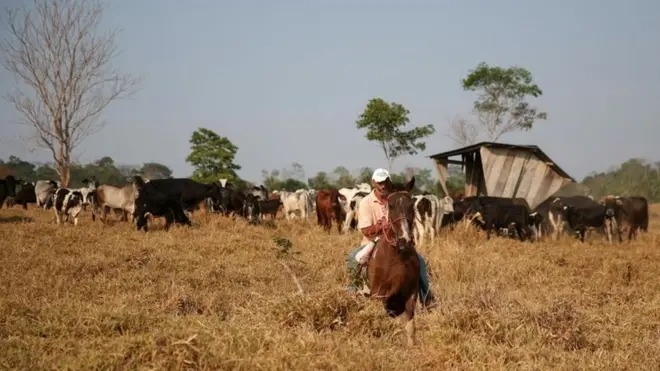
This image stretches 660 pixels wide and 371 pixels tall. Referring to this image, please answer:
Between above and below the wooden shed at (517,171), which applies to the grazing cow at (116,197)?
below

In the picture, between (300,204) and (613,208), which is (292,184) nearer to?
(300,204)

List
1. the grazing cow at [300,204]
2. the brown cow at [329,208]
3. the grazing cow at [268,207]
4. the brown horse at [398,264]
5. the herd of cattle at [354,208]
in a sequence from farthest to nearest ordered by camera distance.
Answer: the grazing cow at [268,207] < the grazing cow at [300,204] < the brown cow at [329,208] < the herd of cattle at [354,208] < the brown horse at [398,264]

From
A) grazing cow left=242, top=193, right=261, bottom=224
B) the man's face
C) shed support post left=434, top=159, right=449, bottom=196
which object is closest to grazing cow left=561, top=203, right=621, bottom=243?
shed support post left=434, top=159, right=449, bottom=196

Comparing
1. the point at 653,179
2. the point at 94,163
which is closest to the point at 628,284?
the point at 653,179

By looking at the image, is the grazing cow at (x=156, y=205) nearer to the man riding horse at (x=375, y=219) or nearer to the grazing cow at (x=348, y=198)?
the grazing cow at (x=348, y=198)

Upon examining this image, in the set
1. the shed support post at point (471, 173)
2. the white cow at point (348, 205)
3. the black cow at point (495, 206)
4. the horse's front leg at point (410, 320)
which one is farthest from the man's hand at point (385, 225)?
the shed support post at point (471, 173)

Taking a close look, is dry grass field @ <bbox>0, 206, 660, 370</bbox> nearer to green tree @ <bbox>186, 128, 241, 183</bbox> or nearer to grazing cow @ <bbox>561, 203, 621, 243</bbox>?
grazing cow @ <bbox>561, 203, 621, 243</bbox>

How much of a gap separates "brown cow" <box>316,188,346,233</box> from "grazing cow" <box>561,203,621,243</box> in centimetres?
849

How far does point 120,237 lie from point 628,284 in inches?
432

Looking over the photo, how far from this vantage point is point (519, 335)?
19.9 feet

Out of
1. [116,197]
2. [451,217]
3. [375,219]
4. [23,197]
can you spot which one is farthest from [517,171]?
[23,197]

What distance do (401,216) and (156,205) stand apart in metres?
13.9

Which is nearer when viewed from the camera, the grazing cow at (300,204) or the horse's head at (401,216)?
the horse's head at (401,216)

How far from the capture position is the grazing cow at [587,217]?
22453 mm
